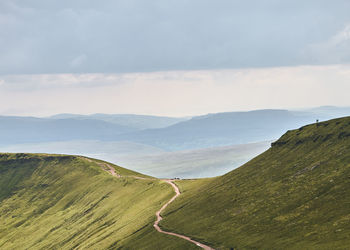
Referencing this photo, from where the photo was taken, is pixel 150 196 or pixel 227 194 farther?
pixel 150 196

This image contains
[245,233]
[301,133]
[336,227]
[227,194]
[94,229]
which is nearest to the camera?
[336,227]

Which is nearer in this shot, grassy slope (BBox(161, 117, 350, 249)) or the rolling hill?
grassy slope (BBox(161, 117, 350, 249))

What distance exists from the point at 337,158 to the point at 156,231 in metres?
60.6

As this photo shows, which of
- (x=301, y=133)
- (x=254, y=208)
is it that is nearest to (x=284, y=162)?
(x=301, y=133)

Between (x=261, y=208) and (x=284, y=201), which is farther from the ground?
(x=284, y=201)

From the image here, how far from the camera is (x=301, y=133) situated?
522 ft

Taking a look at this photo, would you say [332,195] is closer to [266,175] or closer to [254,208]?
[254,208]

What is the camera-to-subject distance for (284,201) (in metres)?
105

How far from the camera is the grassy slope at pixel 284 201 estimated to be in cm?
8106

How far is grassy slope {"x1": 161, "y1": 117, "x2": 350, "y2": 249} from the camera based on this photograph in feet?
266

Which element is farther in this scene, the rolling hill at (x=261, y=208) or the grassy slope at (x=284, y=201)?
the rolling hill at (x=261, y=208)

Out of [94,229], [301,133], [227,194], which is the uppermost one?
[301,133]

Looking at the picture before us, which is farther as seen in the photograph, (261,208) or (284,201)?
(261,208)

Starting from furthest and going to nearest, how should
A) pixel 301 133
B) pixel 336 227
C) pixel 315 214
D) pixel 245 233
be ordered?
pixel 301 133 → pixel 245 233 → pixel 315 214 → pixel 336 227
